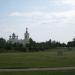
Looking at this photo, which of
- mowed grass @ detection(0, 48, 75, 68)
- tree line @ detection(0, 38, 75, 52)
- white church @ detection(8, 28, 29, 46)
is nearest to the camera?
mowed grass @ detection(0, 48, 75, 68)

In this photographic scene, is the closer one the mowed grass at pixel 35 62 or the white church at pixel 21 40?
the mowed grass at pixel 35 62

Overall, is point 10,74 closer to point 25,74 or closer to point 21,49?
point 25,74

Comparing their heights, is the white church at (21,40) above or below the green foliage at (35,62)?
above

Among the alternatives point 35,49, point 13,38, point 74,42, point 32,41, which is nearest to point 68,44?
point 74,42

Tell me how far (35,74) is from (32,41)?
12777 cm

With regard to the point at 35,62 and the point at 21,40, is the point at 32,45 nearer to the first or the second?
the point at 21,40

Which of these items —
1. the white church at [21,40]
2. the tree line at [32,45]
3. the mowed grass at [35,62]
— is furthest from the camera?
the white church at [21,40]

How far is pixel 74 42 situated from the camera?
164500 millimetres

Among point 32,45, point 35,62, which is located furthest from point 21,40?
point 35,62

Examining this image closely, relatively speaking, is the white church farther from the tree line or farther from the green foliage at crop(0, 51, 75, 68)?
the green foliage at crop(0, 51, 75, 68)

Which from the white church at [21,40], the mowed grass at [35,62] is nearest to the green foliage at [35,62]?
the mowed grass at [35,62]

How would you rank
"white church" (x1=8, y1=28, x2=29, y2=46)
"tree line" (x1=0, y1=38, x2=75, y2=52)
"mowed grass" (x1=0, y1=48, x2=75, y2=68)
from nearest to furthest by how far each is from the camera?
"mowed grass" (x1=0, y1=48, x2=75, y2=68)
"tree line" (x1=0, y1=38, x2=75, y2=52)
"white church" (x1=8, y1=28, x2=29, y2=46)

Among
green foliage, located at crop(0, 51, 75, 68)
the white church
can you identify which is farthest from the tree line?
green foliage, located at crop(0, 51, 75, 68)

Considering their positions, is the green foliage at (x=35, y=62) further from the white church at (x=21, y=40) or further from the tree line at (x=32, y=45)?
the white church at (x=21, y=40)
